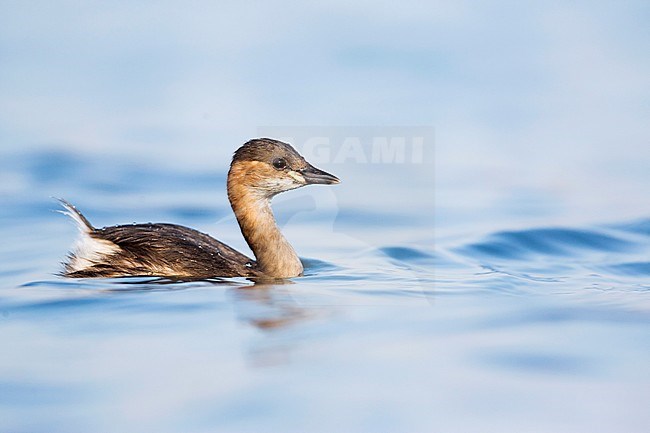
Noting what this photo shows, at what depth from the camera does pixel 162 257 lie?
8352 mm

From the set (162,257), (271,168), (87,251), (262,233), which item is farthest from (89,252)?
(271,168)

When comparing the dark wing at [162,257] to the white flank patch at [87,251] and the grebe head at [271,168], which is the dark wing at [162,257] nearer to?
the white flank patch at [87,251]

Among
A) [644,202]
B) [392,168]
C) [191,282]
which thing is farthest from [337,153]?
[191,282]

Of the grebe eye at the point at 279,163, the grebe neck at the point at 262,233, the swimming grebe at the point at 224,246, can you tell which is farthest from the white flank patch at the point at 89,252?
the grebe eye at the point at 279,163

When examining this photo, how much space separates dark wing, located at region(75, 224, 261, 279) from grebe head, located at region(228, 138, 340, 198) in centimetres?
61

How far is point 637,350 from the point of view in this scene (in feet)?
21.6

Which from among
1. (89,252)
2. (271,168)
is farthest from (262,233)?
(89,252)

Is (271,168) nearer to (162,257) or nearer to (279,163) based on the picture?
(279,163)

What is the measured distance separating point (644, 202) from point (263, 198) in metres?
4.07

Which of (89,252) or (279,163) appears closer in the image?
(89,252)

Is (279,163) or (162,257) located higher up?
(279,163)

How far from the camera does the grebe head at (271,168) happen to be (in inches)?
343

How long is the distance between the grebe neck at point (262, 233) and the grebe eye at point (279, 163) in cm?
26

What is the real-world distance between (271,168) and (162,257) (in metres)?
1.08
